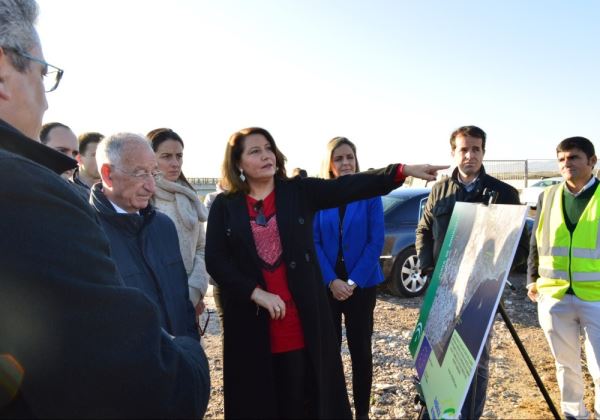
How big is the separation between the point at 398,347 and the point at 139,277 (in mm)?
3395

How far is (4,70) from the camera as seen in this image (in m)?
0.97

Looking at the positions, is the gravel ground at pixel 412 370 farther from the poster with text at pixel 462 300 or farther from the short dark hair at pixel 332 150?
the short dark hair at pixel 332 150

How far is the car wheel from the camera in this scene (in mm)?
6215

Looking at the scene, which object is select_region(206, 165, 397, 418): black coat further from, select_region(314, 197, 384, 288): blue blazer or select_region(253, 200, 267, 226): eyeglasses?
select_region(314, 197, 384, 288): blue blazer

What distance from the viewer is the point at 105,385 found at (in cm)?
81

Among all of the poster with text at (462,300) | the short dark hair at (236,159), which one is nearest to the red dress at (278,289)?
the short dark hair at (236,159)

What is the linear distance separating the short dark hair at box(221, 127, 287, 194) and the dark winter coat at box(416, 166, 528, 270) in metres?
1.29

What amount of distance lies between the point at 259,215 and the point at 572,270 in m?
2.37

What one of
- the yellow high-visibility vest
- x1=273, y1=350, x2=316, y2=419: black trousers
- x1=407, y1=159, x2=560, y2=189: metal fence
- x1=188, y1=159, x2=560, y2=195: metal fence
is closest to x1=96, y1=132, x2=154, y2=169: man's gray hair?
x1=273, y1=350, x2=316, y2=419: black trousers

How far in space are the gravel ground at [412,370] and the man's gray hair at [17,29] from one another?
3.04 metres

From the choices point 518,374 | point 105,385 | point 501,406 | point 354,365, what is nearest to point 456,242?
point 354,365

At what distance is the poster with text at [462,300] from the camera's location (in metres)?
1.44

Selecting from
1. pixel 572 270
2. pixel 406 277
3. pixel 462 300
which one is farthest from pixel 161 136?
pixel 406 277

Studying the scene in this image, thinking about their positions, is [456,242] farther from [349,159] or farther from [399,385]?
[399,385]
